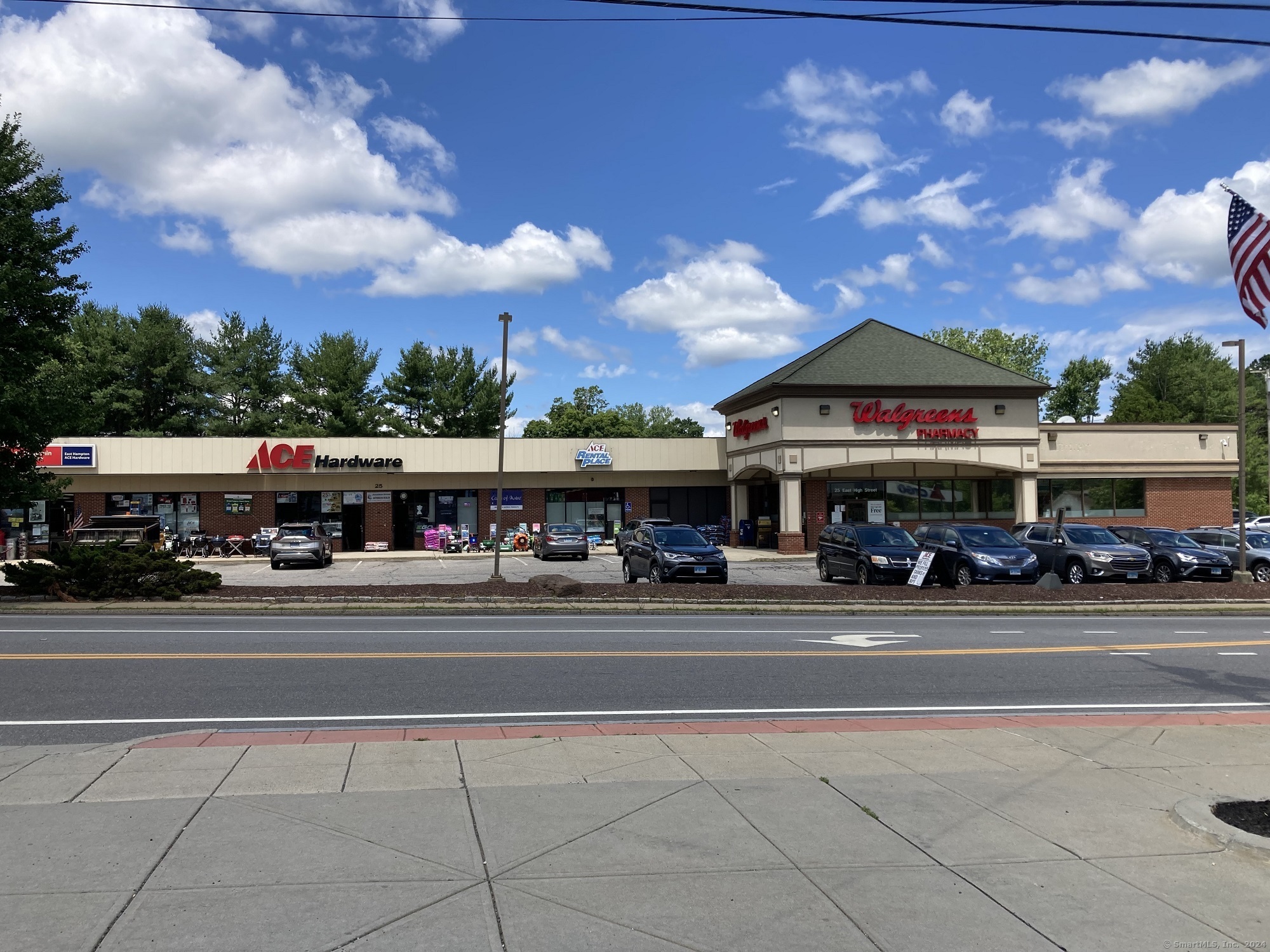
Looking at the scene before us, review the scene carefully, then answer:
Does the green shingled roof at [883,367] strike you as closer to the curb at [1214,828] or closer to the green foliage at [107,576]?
the green foliage at [107,576]

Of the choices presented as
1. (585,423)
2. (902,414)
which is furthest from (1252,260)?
(585,423)

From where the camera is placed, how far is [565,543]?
35531mm

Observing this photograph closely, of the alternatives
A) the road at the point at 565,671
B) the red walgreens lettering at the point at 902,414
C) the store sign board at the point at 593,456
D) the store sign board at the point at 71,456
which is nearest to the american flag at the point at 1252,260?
the road at the point at 565,671

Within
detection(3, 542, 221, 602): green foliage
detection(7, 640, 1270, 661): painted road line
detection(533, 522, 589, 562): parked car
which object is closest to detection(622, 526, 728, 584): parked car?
detection(7, 640, 1270, 661): painted road line

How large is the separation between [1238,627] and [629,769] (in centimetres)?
1492

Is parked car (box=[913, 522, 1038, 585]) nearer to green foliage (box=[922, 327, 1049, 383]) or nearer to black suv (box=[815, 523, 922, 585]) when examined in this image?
black suv (box=[815, 523, 922, 585])

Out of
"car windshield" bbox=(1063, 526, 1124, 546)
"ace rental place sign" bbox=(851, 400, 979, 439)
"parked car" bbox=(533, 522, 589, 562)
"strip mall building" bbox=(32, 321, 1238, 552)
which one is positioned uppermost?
"ace rental place sign" bbox=(851, 400, 979, 439)

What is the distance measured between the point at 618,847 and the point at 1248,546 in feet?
88.9

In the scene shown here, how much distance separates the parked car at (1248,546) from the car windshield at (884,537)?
338 inches

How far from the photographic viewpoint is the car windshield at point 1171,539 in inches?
997

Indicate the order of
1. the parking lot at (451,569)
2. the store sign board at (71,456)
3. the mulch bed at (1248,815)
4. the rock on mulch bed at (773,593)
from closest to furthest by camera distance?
the mulch bed at (1248,815) → the rock on mulch bed at (773,593) → the parking lot at (451,569) → the store sign board at (71,456)

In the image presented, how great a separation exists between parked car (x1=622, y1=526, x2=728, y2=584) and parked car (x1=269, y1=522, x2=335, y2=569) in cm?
1372

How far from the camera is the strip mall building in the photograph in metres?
39.7

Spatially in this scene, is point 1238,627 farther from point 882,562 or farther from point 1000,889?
point 1000,889
